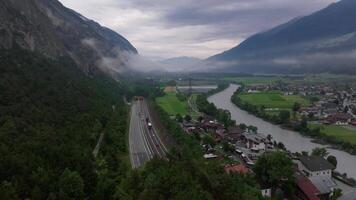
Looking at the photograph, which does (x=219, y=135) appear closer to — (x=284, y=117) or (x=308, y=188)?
(x=284, y=117)

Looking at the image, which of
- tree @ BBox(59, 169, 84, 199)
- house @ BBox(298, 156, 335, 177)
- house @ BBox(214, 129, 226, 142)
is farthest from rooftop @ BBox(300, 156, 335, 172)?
tree @ BBox(59, 169, 84, 199)

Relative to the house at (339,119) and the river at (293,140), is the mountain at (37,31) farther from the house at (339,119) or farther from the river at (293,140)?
the house at (339,119)

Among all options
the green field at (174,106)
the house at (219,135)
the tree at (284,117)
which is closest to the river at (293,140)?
the tree at (284,117)

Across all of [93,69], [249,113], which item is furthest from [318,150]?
[93,69]

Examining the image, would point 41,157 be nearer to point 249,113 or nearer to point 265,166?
point 265,166

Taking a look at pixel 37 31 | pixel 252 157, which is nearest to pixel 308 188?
pixel 252 157

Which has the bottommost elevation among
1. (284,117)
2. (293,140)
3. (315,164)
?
(293,140)

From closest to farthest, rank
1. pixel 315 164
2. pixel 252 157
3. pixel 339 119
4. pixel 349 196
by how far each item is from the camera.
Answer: pixel 349 196 < pixel 315 164 < pixel 252 157 < pixel 339 119
